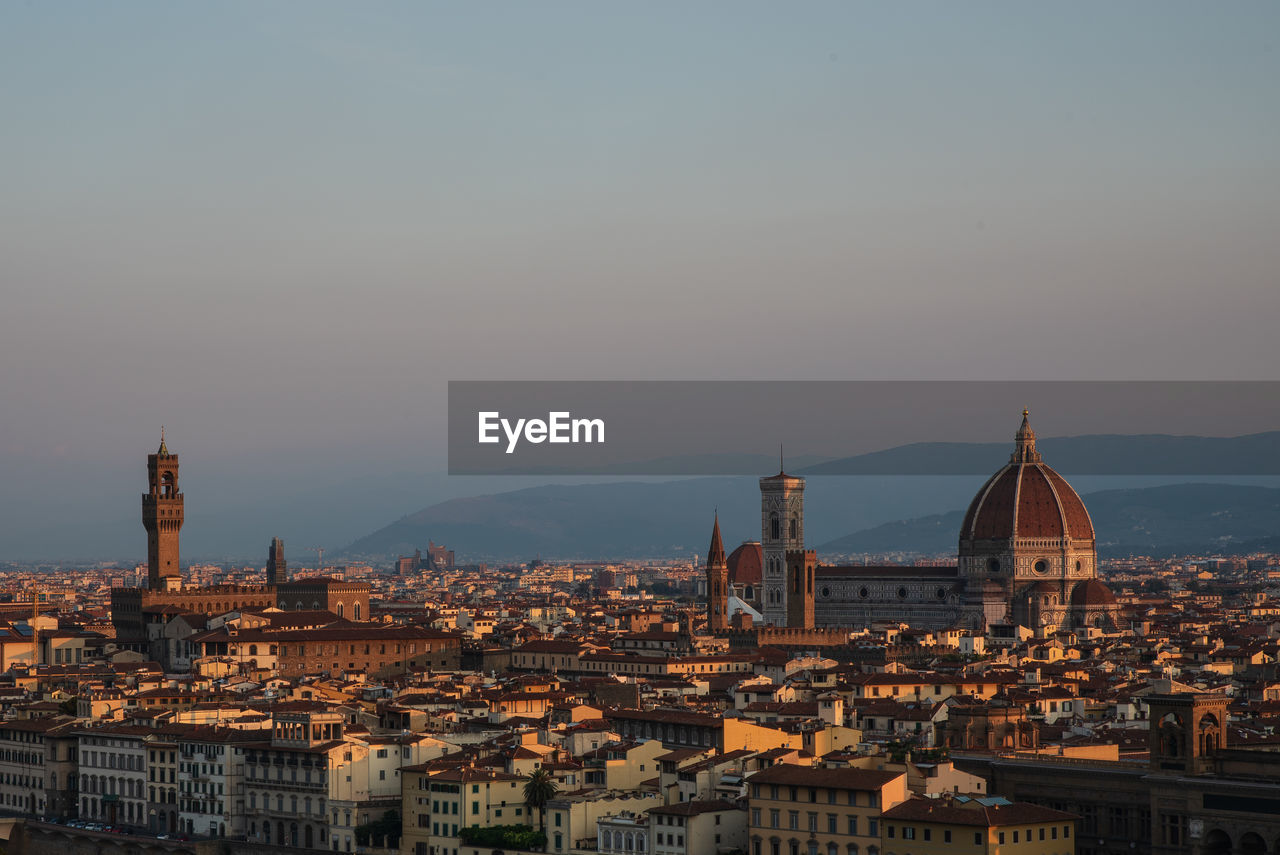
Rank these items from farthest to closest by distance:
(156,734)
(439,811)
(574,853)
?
1. (156,734)
2. (439,811)
3. (574,853)

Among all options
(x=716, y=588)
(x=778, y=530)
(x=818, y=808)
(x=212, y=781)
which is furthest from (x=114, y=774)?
(x=778, y=530)

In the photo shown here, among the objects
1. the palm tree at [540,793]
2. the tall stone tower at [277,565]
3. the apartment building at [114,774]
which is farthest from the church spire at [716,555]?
the palm tree at [540,793]

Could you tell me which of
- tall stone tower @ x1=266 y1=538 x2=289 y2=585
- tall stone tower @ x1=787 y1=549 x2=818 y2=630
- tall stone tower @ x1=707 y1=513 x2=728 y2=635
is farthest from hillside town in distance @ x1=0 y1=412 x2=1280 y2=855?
tall stone tower @ x1=266 y1=538 x2=289 y2=585

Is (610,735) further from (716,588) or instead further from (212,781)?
(716,588)

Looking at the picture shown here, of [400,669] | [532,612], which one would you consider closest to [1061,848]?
[400,669]

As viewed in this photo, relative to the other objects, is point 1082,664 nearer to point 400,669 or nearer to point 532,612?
point 400,669

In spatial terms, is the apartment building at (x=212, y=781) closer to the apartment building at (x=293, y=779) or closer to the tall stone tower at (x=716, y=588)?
the apartment building at (x=293, y=779)

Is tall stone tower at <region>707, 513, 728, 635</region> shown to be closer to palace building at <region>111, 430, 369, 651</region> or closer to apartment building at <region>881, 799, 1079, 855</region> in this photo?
palace building at <region>111, 430, 369, 651</region>
